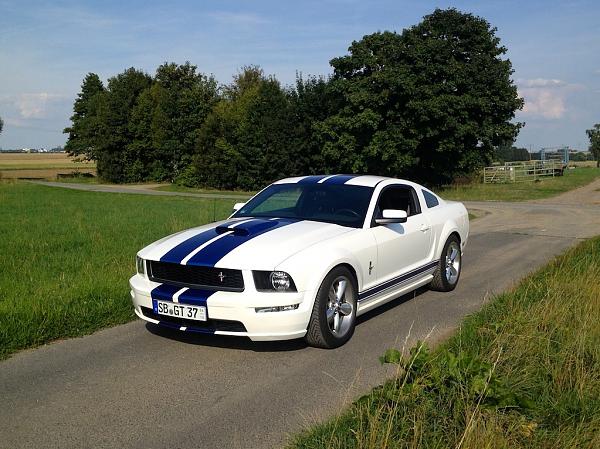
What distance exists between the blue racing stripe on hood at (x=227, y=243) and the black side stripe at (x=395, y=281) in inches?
39.9

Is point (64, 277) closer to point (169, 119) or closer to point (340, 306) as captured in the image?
point (340, 306)

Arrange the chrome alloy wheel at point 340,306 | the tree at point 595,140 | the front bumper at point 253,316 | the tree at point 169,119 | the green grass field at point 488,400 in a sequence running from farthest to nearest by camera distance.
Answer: the tree at point 595,140, the tree at point 169,119, the chrome alloy wheel at point 340,306, the front bumper at point 253,316, the green grass field at point 488,400

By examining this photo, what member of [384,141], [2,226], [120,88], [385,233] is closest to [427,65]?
[384,141]

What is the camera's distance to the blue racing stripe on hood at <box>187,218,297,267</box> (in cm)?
500

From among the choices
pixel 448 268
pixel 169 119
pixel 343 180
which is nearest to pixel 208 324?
pixel 343 180

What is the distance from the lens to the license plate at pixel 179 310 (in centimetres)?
491

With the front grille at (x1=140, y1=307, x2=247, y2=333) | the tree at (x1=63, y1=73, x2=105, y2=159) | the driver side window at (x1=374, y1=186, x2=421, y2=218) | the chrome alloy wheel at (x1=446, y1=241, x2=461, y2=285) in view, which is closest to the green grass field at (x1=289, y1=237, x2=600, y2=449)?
the front grille at (x1=140, y1=307, x2=247, y2=333)

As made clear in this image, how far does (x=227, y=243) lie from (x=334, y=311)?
1115 millimetres

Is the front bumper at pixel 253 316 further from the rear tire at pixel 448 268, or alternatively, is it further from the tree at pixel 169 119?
the tree at pixel 169 119

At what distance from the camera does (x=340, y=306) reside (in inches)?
213

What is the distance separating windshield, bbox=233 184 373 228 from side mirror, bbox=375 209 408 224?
0.20 metres

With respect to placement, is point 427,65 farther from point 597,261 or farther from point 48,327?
point 48,327

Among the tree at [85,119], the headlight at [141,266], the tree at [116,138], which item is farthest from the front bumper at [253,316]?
the tree at [85,119]

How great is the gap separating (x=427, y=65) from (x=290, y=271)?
33048mm
